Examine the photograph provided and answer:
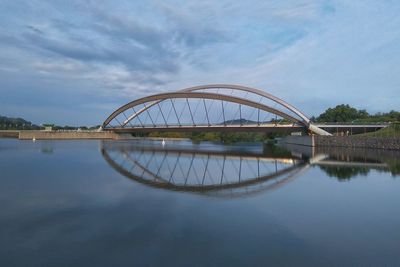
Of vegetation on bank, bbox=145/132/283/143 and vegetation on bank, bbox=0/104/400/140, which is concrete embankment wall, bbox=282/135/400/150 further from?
vegetation on bank, bbox=145/132/283/143

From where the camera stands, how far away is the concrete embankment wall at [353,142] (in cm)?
4588

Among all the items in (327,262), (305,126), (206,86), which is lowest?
(327,262)

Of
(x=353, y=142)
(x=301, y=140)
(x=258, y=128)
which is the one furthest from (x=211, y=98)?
(x=353, y=142)

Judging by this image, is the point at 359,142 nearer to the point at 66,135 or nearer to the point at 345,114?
the point at 345,114

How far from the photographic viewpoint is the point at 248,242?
25.5 feet

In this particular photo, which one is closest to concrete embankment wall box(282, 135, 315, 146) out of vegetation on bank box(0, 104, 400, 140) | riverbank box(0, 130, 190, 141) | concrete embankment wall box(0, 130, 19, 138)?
vegetation on bank box(0, 104, 400, 140)

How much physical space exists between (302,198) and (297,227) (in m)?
4.34

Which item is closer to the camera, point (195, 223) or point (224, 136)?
point (195, 223)

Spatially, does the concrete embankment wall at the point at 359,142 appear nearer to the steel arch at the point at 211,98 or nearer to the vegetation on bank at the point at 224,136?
the steel arch at the point at 211,98

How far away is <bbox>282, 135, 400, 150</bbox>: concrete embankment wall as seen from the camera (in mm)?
45875

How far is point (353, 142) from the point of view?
5288 cm

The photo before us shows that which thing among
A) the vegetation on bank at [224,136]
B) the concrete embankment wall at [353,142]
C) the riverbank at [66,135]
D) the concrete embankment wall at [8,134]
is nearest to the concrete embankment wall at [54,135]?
the riverbank at [66,135]

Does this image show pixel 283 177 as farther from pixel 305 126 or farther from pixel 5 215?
pixel 305 126

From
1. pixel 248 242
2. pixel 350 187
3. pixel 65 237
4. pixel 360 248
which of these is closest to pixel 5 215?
pixel 65 237
